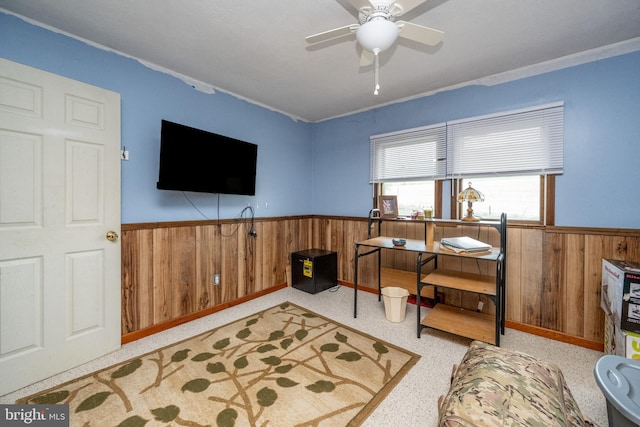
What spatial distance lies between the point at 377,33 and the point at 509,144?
6.21 ft

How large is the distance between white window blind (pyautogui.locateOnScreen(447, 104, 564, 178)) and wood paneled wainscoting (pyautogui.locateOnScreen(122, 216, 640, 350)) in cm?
58

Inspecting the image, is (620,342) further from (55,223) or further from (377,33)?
(55,223)

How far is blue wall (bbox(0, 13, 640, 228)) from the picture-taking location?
203 cm

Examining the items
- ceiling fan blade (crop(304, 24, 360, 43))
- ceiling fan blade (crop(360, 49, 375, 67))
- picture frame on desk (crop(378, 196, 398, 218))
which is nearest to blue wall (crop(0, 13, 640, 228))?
picture frame on desk (crop(378, 196, 398, 218))

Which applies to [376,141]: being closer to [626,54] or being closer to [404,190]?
[404,190]

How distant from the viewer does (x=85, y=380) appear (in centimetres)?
178

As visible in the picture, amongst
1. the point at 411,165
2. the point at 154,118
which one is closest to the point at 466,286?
the point at 411,165

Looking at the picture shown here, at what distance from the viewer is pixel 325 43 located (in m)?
2.06

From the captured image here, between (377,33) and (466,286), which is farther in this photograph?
(466,286)

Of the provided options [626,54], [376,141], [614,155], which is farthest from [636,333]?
[376,141]

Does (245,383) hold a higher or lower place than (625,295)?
lower

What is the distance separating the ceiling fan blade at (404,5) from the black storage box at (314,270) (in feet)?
8.77

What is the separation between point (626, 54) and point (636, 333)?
208cm

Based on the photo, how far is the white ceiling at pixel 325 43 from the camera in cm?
169
